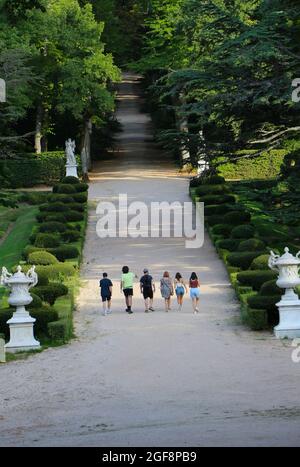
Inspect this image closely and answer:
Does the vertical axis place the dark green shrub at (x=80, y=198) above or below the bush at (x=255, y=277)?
below

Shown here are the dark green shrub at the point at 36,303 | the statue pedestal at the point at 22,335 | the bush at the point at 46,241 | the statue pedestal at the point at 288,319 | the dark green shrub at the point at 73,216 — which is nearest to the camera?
the statue pedestal at the point at 22,335

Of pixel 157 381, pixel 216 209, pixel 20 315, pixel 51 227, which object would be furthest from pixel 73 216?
pixel 157 381

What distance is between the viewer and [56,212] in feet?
132

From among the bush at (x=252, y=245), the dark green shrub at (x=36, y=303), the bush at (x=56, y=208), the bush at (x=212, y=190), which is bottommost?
the bush at (x=56, y=208)

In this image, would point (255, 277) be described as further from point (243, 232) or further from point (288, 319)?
point (243, 232)

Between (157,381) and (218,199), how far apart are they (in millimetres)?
21308

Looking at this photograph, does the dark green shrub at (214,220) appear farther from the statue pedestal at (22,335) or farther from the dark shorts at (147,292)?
the statue pedestal at (22,335)

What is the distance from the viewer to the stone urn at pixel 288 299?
23.8m

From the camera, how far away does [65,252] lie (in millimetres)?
32656

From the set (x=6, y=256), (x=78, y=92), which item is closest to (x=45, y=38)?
Result: (x=78, y=92)

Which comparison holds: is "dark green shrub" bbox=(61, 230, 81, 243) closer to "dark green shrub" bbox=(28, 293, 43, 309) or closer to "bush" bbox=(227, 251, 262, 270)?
"bush" bbox=(227, 251, 262, 270)

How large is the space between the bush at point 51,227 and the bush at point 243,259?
7.39 meters

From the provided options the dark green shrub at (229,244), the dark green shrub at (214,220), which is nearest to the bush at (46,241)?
the dark green shrub at (229,244)

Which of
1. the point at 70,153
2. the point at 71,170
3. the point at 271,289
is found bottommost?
the point at 71,170
